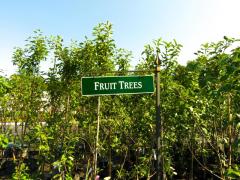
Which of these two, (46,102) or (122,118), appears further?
(46,102)

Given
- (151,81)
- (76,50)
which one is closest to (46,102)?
(76,50)

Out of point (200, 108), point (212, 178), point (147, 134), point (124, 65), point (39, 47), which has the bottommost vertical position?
point (212, 178)

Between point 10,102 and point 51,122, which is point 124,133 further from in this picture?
point 10,102

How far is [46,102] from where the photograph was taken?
9.84 metres

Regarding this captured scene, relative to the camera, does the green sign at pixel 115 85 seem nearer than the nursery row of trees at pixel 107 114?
Yes

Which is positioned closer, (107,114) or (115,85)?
(115,85)

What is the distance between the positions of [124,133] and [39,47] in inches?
138

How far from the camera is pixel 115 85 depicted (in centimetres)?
443

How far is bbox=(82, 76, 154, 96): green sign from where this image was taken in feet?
14.4

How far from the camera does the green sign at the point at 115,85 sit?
14.4 ft

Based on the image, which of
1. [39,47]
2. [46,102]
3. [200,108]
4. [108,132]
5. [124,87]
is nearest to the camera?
[124,87]

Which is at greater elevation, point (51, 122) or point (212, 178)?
point (51, 122)

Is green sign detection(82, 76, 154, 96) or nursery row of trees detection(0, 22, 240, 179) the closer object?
green sign detection(82, 76, 154, 96)

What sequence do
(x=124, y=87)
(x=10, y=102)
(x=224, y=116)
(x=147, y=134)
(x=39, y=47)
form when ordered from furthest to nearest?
1. (x=10, y=102)
2. (x=39, y=47)
3. (x=147, y=134)
4. (x=224, y=116)
5. (x=124, y=87)
